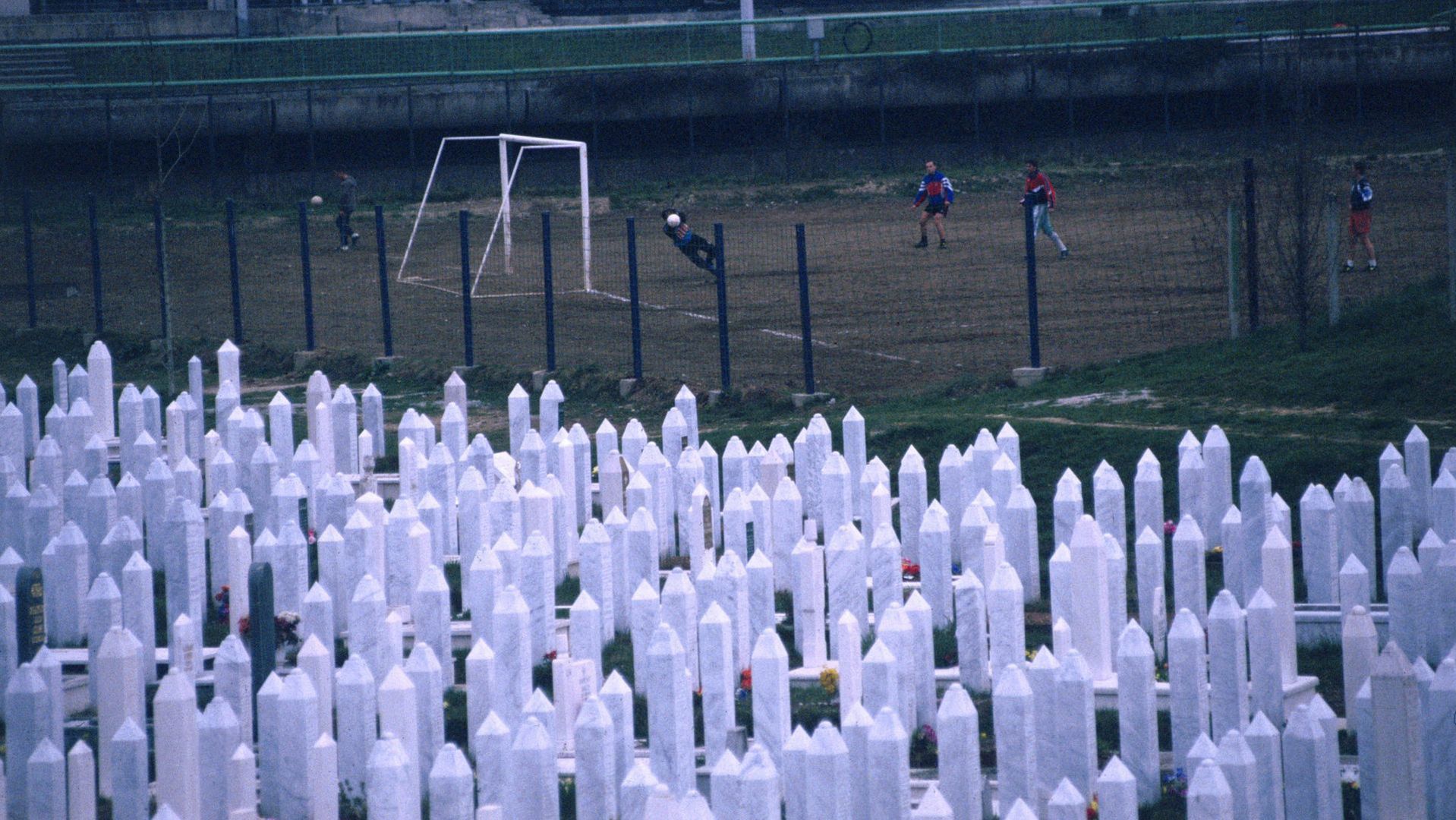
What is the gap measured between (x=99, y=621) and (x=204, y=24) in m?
36.7

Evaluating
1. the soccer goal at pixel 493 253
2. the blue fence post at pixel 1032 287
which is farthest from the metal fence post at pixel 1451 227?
the soccer goal at pixel 493 253

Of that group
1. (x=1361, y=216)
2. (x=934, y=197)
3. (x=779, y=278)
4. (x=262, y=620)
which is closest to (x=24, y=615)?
(x=262, y=620)

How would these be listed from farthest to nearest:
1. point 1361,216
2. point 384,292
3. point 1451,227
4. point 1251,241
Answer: point 1361,216 < point 384,292 < point 1251,241 < point 1451,227

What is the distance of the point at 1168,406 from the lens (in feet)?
39.0

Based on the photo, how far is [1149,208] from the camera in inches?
1051

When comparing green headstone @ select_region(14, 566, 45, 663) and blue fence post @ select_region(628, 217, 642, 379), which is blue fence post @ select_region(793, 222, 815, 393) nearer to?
blue fence post @ select_region(628, 217, 642, 379)

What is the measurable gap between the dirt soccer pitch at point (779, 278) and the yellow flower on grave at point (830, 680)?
7873 millimetres

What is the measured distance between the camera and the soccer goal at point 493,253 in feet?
68.3

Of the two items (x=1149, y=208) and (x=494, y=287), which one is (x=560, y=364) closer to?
(x=494, y=287)

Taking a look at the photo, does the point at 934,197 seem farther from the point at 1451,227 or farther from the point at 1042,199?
the point at 1451,227

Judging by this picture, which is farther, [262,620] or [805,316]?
[805,316]

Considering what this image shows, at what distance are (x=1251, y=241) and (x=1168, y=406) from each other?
2982 mm

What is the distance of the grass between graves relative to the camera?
1005cm

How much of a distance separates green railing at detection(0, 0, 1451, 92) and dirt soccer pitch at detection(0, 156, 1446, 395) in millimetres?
5468
